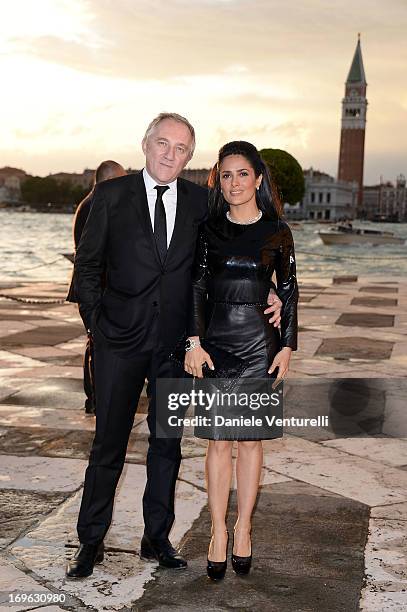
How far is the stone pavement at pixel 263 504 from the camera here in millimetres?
2963


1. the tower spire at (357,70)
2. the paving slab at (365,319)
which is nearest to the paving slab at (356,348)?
the paving slab at (365,319)

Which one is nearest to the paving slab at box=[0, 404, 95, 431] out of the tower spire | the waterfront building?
the waterfront building

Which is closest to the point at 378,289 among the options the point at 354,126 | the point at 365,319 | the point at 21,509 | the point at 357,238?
the point at 365,319

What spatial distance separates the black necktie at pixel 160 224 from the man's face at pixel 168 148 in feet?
0.18

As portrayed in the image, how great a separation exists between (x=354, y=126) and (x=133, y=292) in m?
186

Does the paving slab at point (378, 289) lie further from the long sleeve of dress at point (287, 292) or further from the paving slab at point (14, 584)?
the paving slab at point (14, 584)

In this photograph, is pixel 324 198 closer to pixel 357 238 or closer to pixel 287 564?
pixel 357 238

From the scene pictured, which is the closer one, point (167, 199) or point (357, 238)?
point (167, 199)

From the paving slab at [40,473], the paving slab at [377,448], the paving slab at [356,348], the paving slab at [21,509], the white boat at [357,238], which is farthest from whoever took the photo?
the white boat at [357,238]

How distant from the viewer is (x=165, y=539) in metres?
3.23

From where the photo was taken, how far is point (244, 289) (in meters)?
3.12

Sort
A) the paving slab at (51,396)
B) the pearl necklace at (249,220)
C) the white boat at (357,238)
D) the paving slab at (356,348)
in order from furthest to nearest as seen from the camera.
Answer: the white boat at (357,238) → the paving slab at (356,348) → the paving slab at (51,396) → the pearl necklace at (249,220)

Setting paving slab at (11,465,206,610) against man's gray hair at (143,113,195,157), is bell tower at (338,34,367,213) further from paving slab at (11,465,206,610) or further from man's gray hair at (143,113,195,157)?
man's gray hair at (143,113,195,157)

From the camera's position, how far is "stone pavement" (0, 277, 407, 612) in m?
2.96
